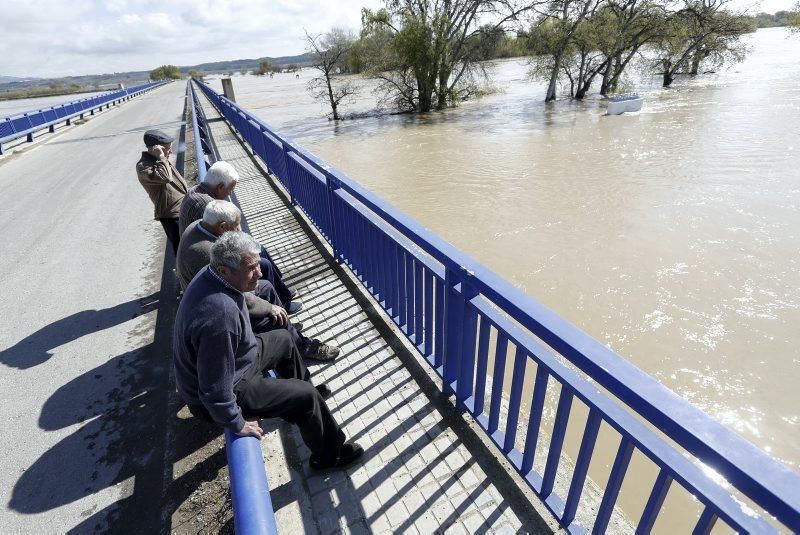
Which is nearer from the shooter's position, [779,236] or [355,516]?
[355,516]

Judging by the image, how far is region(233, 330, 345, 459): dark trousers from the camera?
2223 millimetres

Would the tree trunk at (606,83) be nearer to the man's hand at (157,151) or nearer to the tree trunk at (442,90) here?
the tree trunk at (442,90)

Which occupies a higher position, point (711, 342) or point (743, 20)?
point (743, 20)

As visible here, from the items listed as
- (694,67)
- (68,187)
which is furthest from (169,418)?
(694,67)

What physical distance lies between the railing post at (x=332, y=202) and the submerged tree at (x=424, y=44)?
2297 cm

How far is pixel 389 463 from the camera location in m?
2.60

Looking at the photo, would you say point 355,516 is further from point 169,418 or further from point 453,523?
point 169,418

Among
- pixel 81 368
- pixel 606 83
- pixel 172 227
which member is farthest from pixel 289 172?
pixel 606 83

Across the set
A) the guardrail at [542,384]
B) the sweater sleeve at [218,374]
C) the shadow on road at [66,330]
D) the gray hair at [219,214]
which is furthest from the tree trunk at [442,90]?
the sweater sleeve at [218,374]

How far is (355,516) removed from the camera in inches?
91.1

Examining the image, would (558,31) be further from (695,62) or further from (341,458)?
(341,458)

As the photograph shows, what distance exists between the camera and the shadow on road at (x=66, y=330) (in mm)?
3867

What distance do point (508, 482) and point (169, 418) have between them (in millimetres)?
2459

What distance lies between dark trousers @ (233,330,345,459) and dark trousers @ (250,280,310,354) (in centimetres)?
30
